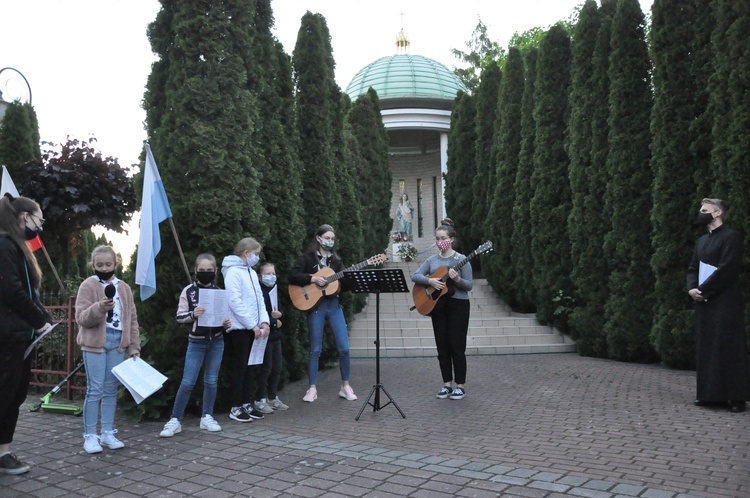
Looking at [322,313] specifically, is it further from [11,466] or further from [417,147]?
[417,147]

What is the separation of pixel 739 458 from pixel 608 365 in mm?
5760

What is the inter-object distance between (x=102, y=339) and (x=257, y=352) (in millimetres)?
1614

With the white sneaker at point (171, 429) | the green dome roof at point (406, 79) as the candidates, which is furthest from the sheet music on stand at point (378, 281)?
the green dome roof at point (406, 79)

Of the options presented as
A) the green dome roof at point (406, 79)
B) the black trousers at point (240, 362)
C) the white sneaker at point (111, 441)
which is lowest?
the white sneaker at point (111, 441)

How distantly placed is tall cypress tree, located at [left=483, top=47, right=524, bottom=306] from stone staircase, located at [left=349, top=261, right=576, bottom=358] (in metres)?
1.00

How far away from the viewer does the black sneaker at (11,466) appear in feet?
15.0

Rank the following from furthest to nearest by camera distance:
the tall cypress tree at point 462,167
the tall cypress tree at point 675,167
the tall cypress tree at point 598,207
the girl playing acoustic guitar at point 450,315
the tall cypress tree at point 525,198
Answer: the tall cypress tree at point 462,167
the tall cypress tree at point 525,198
the tall cypress tree at point 598,207
the tall cypress tree at point 675,167
the girl playing acoustic guitar at point 450,315

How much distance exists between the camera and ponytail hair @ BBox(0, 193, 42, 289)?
4.69 meters

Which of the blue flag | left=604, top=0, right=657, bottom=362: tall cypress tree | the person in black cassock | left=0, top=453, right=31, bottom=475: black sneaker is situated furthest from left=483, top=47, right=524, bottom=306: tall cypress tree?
left=0, top=453, right=31, bottom=475: black sneaker

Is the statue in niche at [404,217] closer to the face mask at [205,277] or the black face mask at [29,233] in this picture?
the face mask at [205,277]

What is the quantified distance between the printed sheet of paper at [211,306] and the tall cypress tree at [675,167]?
6.76m

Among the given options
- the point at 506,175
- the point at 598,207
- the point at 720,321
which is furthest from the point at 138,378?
the point at 506,175

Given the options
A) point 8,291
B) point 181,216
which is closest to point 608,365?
point 181,216

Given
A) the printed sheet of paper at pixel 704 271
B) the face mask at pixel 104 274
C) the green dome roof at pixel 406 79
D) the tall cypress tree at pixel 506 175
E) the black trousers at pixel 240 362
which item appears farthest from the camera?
the green dome roof at pixel 406 79
